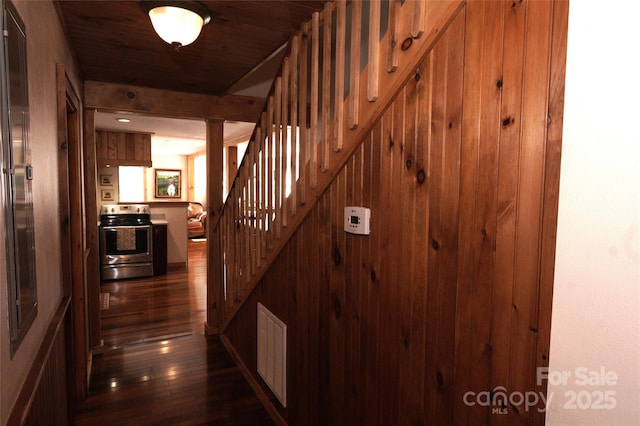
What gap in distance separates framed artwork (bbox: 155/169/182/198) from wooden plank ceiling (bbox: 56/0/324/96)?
7.68 m

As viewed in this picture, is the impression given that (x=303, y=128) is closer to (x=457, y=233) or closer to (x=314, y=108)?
(x=314, y=108)

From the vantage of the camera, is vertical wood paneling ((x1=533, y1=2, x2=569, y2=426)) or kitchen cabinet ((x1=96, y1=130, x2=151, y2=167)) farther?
kitchen cabinet ((x1=96, y1=130, x2=151, y2=167))

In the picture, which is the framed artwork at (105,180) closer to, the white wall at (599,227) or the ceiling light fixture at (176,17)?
the ceiling light fixture at (176,17)

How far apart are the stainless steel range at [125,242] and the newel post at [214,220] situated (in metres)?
2.64

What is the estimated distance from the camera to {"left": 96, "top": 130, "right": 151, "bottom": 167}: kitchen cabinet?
642cm

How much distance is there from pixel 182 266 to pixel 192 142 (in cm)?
288

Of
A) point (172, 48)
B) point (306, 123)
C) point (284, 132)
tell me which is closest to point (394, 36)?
point (306, 123)

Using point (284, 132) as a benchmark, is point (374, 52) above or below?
above

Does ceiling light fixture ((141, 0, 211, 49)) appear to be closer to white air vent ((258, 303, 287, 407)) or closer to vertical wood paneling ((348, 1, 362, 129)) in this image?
vertical wood paneling ((348, 1, 362, 129))

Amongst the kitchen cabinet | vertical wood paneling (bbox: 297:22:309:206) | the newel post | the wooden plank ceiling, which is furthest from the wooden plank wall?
the kitchen cabinet

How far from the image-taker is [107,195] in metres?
6.68

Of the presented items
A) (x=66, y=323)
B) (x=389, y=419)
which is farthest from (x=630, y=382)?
(x=66, y=323)

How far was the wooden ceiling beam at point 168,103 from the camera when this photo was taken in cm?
329

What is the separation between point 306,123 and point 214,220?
1.95 m
